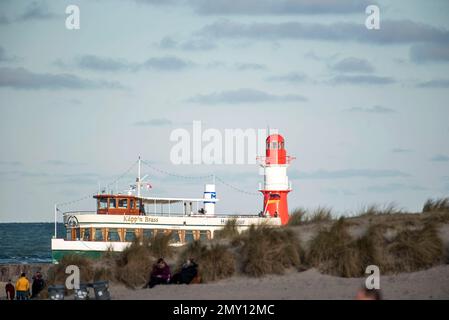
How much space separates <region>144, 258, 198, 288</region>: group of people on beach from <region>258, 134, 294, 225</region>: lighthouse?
25.8 m

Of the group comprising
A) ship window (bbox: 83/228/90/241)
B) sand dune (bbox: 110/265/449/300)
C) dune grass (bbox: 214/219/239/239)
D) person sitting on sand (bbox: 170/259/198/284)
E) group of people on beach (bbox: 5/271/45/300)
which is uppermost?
dune grass (bbox: 214/219/239/239)

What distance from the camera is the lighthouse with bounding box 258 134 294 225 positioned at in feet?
188

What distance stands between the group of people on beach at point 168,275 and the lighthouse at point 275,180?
2580 cm

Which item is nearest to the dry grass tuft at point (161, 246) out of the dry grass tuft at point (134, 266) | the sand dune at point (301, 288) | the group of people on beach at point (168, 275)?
the dry grass tuft at point (134, 266)

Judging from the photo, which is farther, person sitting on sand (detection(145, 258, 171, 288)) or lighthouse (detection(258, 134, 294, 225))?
lighthouse (detection(258, 134, 294, 225))

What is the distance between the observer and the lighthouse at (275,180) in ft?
188

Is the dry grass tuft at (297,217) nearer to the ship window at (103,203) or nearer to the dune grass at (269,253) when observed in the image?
the dune grass at (269,253)

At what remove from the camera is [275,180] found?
188 feet

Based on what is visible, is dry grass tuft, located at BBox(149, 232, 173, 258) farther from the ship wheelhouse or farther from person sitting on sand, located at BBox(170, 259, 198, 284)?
the ship wheelhouse

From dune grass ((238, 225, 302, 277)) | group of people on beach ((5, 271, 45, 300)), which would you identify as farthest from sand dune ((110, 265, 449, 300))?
group of people on beach ((5, 271, 45, 300))

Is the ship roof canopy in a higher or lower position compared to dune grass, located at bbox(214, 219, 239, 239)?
higher

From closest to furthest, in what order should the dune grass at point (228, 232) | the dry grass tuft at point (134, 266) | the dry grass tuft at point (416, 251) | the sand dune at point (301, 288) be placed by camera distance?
the sand dune at point (301, 288)
the dry grass tuft at point (416, 251)
the dry grass tuft at point (134, 266)
the dune grass at point (228, 232)

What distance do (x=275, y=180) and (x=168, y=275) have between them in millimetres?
26908
